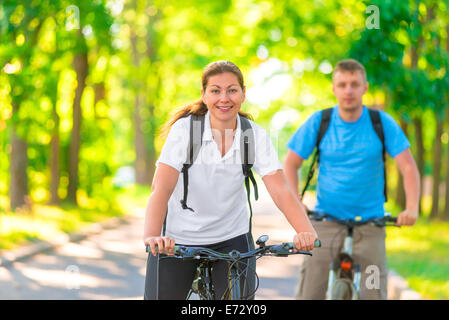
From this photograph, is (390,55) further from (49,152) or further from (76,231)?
(49,152)

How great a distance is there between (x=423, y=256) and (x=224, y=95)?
8033mm

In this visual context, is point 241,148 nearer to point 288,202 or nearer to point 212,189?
point 212,189

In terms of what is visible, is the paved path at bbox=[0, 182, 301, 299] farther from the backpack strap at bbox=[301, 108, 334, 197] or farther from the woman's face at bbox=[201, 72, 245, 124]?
the woman's face at bbox=[201, 72, 245, 124]

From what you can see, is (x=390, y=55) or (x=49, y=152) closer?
(x=390, y=55)

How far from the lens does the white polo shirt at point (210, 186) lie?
11.6 feet

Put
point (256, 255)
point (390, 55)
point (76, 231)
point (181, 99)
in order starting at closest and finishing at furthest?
1. point (256, 255)
2. point (390, 55)
3. point (76, 231)
4. point (181, 99)

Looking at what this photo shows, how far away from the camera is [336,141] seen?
16.9 feet

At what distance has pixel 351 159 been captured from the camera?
16.7ft

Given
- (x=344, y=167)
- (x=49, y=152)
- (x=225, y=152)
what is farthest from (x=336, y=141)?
(x=49, y=152)

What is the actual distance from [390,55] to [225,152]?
22.6 ft

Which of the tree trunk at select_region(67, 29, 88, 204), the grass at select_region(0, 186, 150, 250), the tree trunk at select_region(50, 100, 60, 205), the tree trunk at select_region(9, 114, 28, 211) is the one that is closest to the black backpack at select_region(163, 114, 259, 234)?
the grass at select_region(0, 186, 150, 250)
